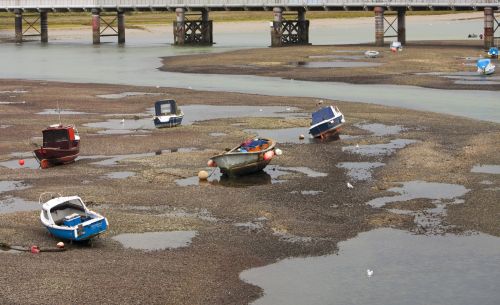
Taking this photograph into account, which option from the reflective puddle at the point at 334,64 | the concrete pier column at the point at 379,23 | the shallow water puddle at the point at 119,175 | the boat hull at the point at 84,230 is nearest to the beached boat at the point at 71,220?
the boat hull at the point at 84,230

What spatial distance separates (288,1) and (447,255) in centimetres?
7691

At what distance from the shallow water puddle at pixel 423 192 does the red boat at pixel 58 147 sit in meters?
13.8

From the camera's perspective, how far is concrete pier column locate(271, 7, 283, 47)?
102188 mm

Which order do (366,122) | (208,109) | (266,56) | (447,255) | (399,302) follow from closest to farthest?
(399,302) < (447,255) < (366,122) < (208,109) < (266,56)

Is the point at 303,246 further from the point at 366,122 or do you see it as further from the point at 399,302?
the point at 366,122

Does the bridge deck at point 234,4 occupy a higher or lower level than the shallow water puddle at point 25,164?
higher

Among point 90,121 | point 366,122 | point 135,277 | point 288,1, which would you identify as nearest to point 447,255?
point 135,277

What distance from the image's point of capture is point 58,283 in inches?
955

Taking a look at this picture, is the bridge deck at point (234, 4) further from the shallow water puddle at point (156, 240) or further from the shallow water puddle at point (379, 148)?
the shallow water puddle at point (156, 240)

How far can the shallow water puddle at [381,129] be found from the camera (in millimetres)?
47469

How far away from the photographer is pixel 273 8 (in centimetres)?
10275

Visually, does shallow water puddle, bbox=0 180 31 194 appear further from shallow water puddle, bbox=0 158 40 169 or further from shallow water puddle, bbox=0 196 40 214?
shallow water puddle, bbox=0 158 40 169

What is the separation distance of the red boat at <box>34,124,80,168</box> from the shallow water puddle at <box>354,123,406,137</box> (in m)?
14.8

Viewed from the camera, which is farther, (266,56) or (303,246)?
A: (266,56)
